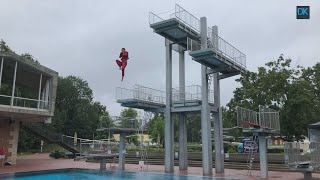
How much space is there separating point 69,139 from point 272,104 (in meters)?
20.5

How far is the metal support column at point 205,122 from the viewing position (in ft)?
65.4

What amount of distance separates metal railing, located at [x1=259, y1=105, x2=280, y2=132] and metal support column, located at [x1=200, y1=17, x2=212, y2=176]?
3.29m

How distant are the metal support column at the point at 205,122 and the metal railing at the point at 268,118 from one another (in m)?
3.29

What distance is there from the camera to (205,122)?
2025 centimetres

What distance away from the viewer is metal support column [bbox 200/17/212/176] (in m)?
19.9

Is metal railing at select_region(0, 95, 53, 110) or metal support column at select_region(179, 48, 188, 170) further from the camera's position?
metal railing at select_region(0, 95, 53, 110)

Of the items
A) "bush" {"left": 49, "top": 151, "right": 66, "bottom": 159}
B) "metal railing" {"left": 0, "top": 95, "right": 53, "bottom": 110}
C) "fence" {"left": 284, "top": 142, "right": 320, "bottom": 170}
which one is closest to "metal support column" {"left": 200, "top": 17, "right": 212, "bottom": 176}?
"fence" {"left": 284, "top": 142, "right": 320, "bottom": 170}

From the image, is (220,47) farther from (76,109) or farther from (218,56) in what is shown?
(76,109)

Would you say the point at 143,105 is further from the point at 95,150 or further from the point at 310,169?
the point at 310,169

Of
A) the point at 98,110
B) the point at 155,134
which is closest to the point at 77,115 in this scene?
the point at 98,110

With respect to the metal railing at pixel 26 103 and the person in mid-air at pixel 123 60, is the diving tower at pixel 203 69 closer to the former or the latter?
the person in mid-air at pixel 123 60

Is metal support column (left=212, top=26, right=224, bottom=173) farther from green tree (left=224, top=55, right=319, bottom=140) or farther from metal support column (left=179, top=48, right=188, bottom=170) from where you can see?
green tree (left=224, top=55, right=319, bottom=140)

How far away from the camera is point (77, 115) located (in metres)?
64.6

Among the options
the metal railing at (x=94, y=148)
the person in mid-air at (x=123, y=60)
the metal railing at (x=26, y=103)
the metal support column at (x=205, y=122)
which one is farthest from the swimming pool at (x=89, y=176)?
the person in mid-air at (x=123, y=60)
